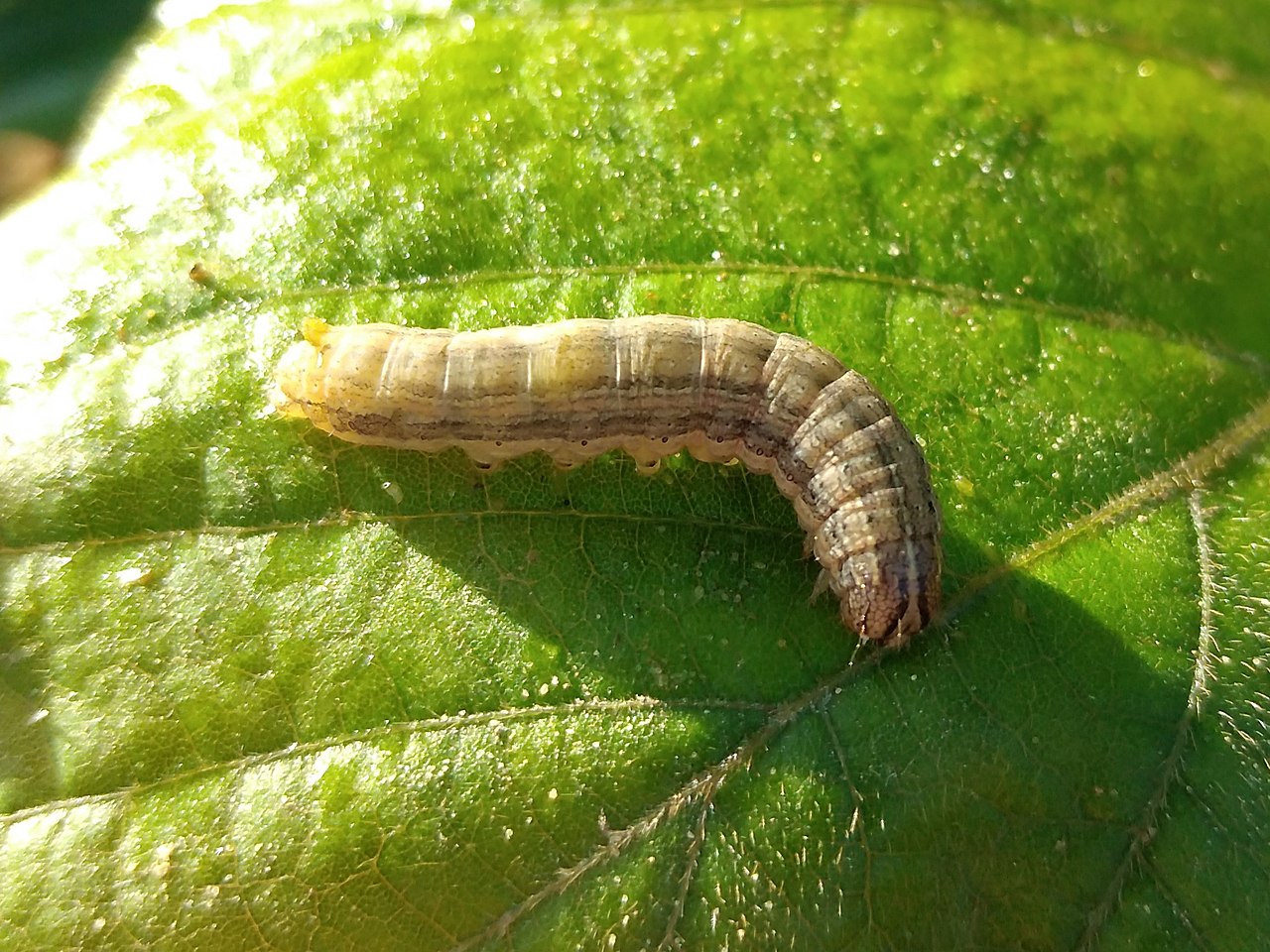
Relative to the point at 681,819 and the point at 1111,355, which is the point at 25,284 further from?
the point at 1111,355

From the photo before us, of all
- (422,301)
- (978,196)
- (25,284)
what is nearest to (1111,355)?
(978,196)

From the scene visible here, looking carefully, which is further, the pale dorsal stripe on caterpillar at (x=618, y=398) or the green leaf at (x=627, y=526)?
the pale dorsal stripe on caterpillar at (x=618, y=398)

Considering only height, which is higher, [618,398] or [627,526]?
[618,398]

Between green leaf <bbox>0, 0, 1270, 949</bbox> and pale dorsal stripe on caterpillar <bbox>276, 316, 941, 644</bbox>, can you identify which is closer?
green leaf <bbox>0, 0, 1270, 949</bbox>
